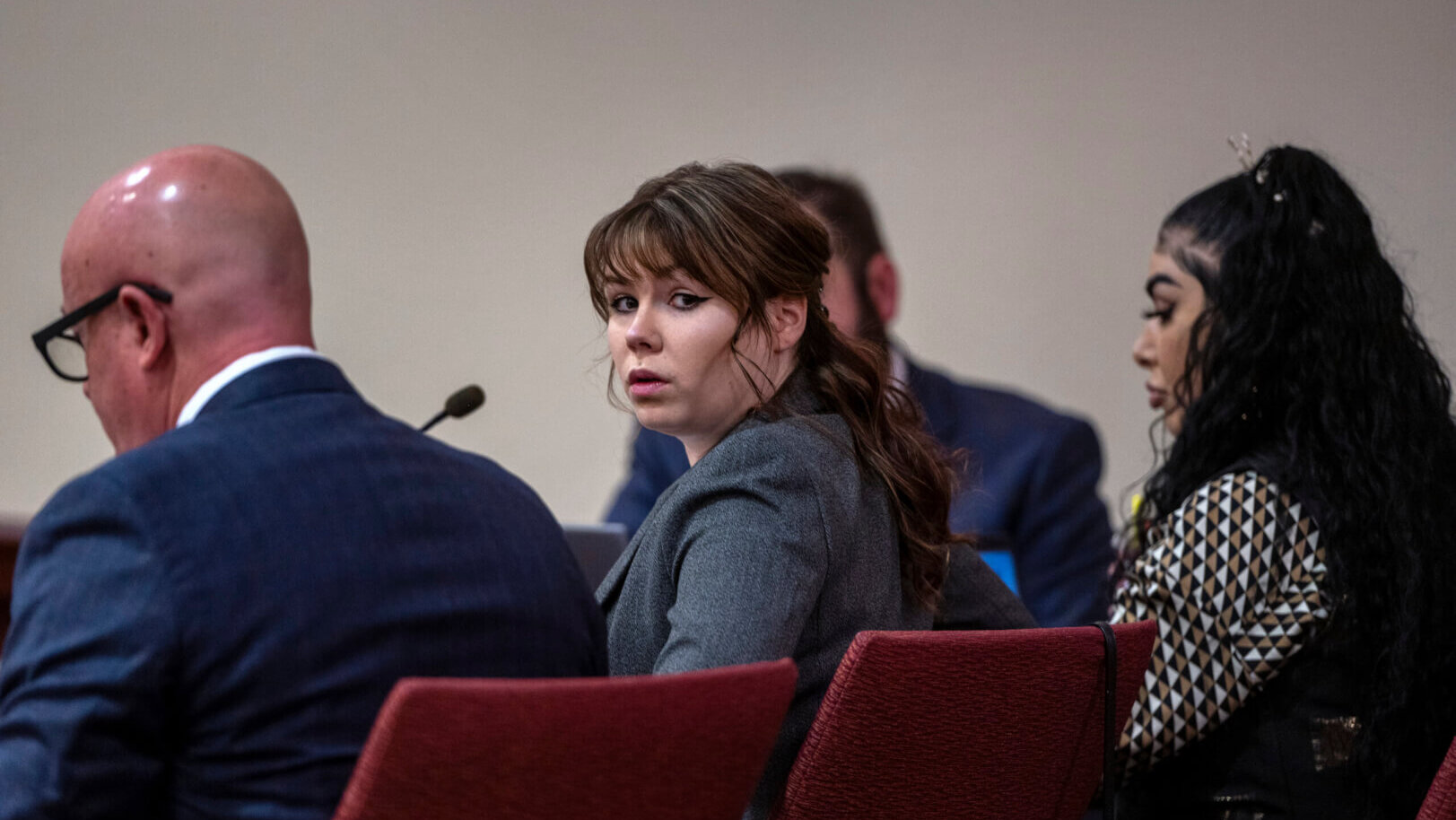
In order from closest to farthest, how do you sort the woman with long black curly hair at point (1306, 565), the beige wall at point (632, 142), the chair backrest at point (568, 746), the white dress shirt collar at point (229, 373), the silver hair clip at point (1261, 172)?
the chair backrest at point (568, 746) → the white dress shirt collar at point (229, 373) → the woman with long black curly hair at point (1306, 565) → the silver hair clip at point (1261, 172) → the beige wall at point (632, 142)

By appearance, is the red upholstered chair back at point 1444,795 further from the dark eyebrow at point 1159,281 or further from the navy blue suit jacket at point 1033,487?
the navy blue suit jacket at point 1033,487

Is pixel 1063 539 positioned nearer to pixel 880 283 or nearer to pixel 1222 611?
pixel 880 283

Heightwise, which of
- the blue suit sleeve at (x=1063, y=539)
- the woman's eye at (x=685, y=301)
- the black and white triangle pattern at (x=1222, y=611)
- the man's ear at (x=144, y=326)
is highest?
the man's ear at (x=144, y=326)

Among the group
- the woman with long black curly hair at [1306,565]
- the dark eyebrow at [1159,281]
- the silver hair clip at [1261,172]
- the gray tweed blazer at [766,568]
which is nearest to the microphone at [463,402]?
the gray tweed blazer at [766,568]

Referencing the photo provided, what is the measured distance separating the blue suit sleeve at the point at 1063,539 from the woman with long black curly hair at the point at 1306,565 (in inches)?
35.1

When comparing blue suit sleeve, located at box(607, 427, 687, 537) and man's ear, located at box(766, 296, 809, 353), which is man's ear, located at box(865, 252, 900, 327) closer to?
blue suit sleeve, located at box(607, 427, 687, 537)

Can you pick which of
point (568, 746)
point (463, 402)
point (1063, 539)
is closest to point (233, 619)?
point (568, 746)

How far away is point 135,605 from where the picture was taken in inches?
34.4

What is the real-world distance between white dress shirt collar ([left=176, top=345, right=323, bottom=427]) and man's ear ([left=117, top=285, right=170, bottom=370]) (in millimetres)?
45

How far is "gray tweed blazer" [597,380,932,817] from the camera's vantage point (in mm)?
1126

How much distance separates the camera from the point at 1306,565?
1557 millimetres

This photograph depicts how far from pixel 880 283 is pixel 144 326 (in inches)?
75.1

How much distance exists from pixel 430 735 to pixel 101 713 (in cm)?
22

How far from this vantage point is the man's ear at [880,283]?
281 centimetres
